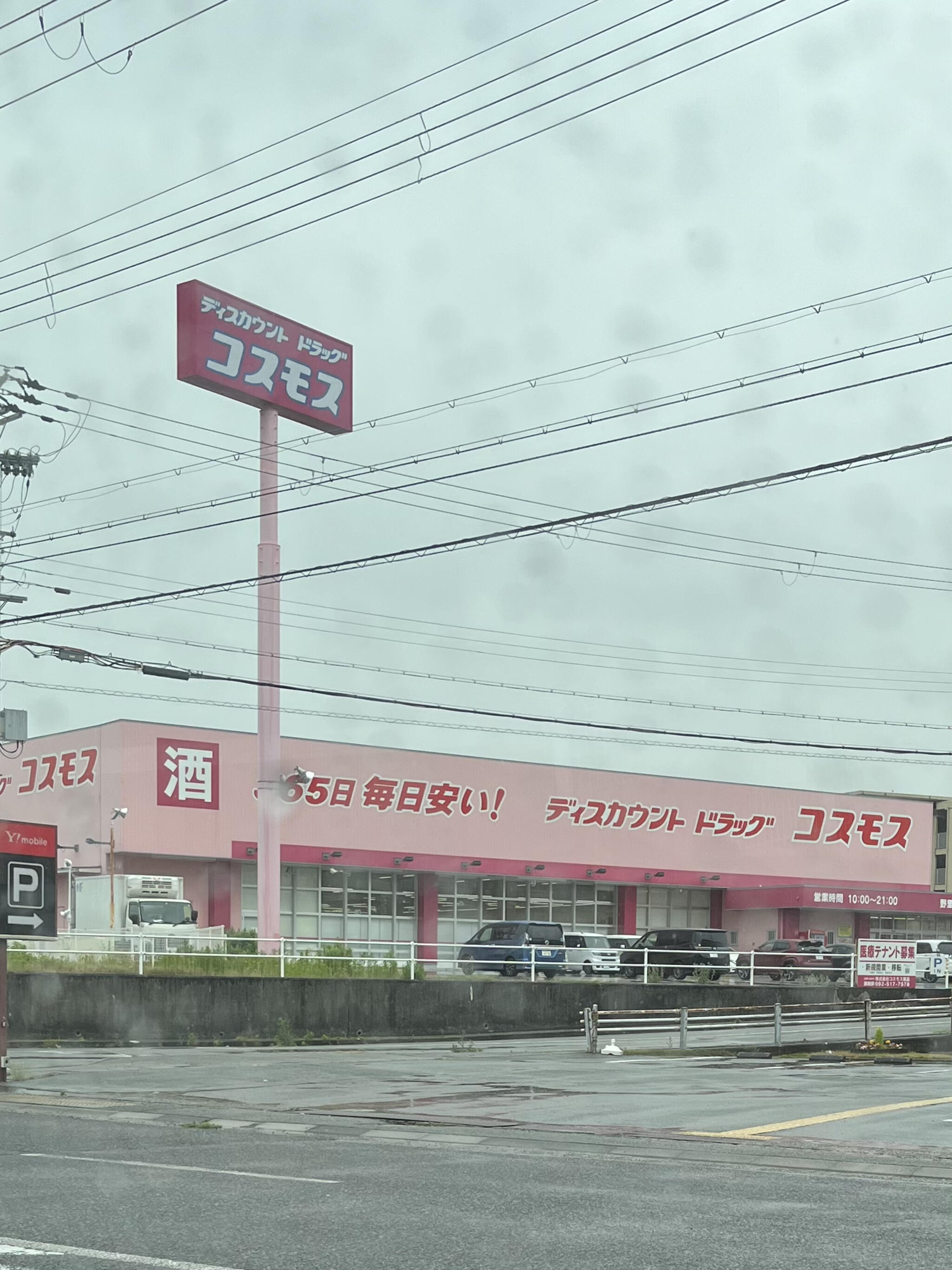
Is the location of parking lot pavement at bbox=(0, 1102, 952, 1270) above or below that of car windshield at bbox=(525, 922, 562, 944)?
above

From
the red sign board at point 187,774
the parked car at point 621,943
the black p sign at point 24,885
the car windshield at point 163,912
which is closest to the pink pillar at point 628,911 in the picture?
the parked car at point 621,943

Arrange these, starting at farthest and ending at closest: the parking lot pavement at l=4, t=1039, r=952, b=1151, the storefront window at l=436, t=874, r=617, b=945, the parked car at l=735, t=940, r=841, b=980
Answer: the storefront window at l=436, t=874, r=617, b=945 → the parked car at l=735, t=940, r=841, b=980 → the parking lot pavement at l=4, t=1039, r=952, b=1151

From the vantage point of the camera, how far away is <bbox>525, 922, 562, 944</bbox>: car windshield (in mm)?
43469

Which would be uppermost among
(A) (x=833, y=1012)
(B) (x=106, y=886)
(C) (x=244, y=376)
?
(C) (x=244, y=376)

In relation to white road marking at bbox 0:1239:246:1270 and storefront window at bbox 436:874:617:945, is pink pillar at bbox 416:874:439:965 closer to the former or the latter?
storefront window at bbox 436:874:617:945

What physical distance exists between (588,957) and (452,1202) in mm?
34530

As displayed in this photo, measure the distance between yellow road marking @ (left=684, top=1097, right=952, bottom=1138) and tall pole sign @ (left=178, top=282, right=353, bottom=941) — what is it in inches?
788

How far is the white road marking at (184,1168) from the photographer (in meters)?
10.7

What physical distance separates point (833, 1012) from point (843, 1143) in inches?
864

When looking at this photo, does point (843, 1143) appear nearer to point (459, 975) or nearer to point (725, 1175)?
point (725, 1175)

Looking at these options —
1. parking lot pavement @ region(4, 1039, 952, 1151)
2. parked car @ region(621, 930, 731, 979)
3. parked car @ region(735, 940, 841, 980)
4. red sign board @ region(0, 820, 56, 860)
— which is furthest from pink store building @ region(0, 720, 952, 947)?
red sign board @ region(0, 820, 56, 860)

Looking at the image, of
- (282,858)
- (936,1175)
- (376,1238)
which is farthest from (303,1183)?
(282,858)

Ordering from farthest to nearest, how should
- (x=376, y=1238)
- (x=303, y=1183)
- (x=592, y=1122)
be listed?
(x=592, y=1122) < (x=303, y=1183) < (x=376, y=1238)

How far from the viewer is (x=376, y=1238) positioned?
8.20 meters
